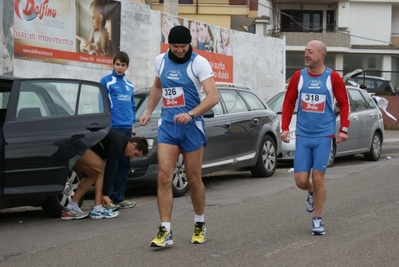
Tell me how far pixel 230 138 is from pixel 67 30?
206 inches

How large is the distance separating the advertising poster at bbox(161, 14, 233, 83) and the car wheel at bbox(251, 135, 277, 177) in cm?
688

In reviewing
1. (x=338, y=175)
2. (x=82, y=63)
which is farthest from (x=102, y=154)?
(x=82, y=63)

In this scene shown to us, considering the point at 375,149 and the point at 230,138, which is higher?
the point at 230,138

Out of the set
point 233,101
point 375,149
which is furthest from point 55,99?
point 375,149

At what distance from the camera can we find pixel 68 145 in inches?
346

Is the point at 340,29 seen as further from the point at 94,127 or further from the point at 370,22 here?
the point at 94,127

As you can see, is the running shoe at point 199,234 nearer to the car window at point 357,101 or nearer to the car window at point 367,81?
the car window at point 357,101

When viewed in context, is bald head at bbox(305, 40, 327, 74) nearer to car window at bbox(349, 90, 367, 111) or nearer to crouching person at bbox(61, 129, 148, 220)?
crouching person at bbox(61, 129, 148, 220)

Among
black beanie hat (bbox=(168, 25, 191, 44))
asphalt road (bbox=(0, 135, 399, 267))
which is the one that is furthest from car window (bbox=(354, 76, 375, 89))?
black beanie hat (bbox=(168, 25, 191, 44))

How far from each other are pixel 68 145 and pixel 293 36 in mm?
41924

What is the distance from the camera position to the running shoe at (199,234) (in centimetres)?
744

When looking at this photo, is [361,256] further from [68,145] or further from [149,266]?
[68,145]

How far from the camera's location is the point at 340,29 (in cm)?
5094

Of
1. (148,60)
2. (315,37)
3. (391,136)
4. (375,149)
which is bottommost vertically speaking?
(391,136)
